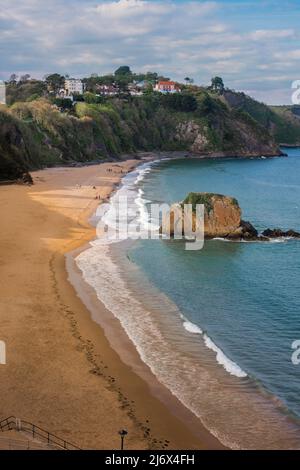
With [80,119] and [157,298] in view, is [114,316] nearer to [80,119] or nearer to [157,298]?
[157,298]

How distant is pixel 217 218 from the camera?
4122cm

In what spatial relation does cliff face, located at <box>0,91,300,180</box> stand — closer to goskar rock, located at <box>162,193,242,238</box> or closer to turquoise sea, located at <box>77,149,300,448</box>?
goskar rock, located at <box>162,193,242,238</box>

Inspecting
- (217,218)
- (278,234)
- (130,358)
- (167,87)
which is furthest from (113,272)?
(167,87)

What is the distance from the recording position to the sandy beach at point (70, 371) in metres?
15.1

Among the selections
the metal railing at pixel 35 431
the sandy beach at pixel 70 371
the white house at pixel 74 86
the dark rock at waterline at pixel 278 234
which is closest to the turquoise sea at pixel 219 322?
the sandy beach at pixel 70 371

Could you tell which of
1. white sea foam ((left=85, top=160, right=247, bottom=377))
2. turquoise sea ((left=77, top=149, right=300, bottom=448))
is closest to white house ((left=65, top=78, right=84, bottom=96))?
white sea foam ((left=85, top=160, right=247, bottom=377))

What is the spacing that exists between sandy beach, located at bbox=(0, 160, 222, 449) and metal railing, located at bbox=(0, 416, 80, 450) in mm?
295

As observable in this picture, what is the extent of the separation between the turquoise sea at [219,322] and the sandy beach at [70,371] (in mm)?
784

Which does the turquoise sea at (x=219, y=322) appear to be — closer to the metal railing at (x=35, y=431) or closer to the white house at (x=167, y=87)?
the metal railing at (x=35, y=431)

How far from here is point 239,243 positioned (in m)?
40.0

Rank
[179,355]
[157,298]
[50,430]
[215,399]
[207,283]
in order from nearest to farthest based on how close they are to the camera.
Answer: [50,430]
[215,399]
[179,355]
[157,298]
[207,283]

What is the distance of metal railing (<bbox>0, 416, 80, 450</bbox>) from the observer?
14.0m
